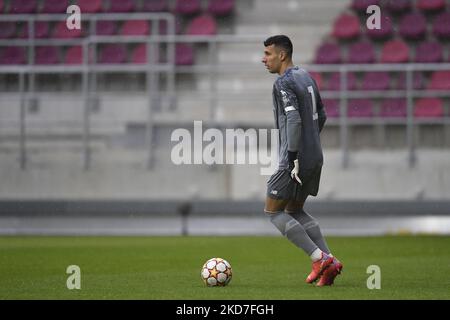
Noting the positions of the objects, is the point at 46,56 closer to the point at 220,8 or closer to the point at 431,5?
Result: the point at 220,8

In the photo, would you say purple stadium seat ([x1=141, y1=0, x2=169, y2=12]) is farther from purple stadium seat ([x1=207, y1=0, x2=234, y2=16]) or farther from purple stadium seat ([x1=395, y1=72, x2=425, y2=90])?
purple stadium seat ([x1=395, y1=72, x2=425, y2=90])

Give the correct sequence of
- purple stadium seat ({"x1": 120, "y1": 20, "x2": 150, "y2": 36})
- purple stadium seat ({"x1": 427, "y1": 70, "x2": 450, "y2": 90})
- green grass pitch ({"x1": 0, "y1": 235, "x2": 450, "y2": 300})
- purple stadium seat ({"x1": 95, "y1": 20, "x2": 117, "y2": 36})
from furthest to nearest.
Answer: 1. purple stadium seat ({"x1": 95, "y1": 20, "x2": 117, "y2": 36})
2. purple stadium seat ({"x1": 120, "y1": 20, "x2": 150, "y2": 36})
3. purple stadium seat ({"x1": 427, "y1": 70, "x2": 450, "y2": 90})
4. green grass pitch ({"x1": 0, "y1": 235, "x2": 450, "y2": 300})

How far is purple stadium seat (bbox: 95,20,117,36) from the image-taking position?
19.0 metres

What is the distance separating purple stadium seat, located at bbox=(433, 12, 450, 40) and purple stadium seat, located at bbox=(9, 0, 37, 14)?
6.95 meters

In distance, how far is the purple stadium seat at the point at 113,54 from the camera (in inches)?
736

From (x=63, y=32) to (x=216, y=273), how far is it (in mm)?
11534

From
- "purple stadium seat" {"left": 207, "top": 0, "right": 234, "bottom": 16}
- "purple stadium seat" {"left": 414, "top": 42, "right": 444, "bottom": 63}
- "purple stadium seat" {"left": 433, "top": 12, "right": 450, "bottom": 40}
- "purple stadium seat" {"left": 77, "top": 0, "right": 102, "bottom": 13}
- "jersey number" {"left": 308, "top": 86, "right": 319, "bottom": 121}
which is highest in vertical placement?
"purple stadium seat" {"left": 77, "top": 0, "right": 102, "bottom": 13}

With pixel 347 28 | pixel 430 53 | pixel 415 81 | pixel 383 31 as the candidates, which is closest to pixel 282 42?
pixel 415 81

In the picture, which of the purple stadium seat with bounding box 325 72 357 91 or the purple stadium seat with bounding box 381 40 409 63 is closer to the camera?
the purple stadium seat with bounding box 325 72 357 91

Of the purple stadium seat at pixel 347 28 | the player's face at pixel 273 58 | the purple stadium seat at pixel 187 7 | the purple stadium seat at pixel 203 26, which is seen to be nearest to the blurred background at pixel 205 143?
the purple stadium seat at pixel 347 28

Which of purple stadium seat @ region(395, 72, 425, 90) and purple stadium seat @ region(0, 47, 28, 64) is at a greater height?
purple stadium seat @ region(0, 47, 28, 64)

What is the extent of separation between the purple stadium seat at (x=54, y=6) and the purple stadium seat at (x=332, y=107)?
5269 millimetres

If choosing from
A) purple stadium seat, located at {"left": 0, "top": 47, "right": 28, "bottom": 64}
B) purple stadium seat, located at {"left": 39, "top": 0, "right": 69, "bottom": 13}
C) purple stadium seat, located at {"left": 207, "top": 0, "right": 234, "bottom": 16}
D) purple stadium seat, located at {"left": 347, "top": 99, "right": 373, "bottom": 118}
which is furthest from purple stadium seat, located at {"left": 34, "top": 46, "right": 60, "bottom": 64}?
purple stadium seat, located at {"left": 347, "top": 99, "right": 373, "bottom": 118}
